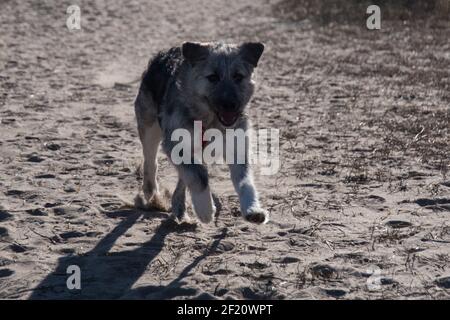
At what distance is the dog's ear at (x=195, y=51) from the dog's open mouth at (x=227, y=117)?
58 centimetres

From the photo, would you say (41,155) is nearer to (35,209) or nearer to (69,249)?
(35,209)

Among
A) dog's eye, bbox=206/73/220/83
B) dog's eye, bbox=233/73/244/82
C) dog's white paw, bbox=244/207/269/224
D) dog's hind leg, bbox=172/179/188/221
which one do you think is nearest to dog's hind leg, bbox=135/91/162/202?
dog's hind leg, bbox=172/179/188/221

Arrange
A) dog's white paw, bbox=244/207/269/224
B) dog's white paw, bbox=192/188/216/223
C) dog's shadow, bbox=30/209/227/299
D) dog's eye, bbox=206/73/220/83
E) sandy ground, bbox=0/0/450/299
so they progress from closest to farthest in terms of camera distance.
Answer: dog's shadow, bbox=30/209/227/299, sandy ground, bbox=0/0/450/299, dog's white paw, bbox=244/207/269/224, dog's white paw, bbox=192/188/216/223, dog's eye, bbox=206/73/220/83

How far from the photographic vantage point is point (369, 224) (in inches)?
254

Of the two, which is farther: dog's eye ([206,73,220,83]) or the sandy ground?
dog's eye ([206,73,220,83])

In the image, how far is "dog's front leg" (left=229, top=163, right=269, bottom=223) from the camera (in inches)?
Answer: 223

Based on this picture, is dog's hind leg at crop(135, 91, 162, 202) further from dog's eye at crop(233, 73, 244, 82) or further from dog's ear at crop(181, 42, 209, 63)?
dog's eye at crop(233, 73, 244, 82)

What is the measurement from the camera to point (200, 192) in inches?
237

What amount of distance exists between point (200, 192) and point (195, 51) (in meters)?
1.27

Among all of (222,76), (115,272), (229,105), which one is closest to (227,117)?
(229,105)

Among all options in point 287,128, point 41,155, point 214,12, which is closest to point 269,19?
point 214,12

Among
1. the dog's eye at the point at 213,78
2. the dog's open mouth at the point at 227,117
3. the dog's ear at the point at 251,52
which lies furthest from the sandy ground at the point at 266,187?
the dog's ear at the point at 251,52

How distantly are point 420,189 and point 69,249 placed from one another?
3.33m

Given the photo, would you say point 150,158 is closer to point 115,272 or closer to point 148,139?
point 148,139
